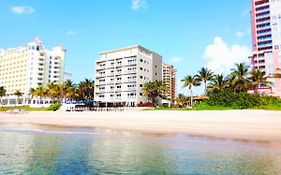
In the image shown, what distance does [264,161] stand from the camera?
521 inches

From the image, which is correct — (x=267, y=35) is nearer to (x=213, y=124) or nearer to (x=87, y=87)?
(x=87, y=87)

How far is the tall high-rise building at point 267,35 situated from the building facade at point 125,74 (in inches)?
1755

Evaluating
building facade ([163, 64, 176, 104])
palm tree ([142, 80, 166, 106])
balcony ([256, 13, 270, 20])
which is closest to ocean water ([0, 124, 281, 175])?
palm tree ([142, 80, 166, 106])

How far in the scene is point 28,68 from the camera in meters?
146

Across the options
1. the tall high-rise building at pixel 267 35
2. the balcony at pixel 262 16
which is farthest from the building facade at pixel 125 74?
the balcony at pixel 262 16

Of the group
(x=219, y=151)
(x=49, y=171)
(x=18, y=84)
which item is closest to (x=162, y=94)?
(x=219, y=151)

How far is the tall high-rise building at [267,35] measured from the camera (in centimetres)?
10812

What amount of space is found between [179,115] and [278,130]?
673 inches

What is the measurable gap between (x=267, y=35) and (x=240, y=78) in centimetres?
5781

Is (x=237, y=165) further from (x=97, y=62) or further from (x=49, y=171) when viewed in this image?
(x=97, y=62)

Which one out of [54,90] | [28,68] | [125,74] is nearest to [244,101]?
[125,74]

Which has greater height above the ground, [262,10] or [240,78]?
[262,10]

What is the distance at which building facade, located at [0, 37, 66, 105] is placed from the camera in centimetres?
14550

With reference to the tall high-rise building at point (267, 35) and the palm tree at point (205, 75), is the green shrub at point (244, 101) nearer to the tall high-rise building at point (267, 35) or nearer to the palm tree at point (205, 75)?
the palm tree at point (205, 75)
